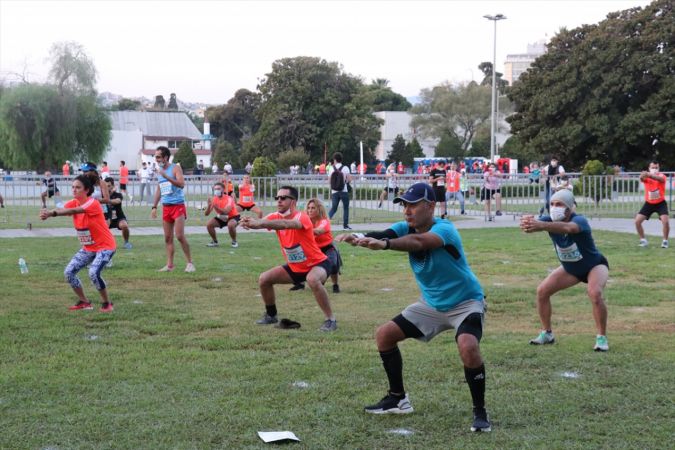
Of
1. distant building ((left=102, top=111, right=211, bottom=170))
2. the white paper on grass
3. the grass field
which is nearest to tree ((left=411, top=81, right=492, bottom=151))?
distant building ((left=102, top=111, right=211, bottom=170))

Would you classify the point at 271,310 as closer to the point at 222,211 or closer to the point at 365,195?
the point at 222,211

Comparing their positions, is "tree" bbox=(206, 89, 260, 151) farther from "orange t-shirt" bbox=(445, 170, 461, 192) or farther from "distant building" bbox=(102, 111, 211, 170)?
"orange t-shirt" bbox=(445, 170, 461, 192)

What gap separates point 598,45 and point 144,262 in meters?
36.8

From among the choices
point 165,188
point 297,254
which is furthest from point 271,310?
point 165,188

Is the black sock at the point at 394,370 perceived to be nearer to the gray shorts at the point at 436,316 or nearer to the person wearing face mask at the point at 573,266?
the gray shorts at the point at 436,316

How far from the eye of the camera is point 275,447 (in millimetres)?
5570

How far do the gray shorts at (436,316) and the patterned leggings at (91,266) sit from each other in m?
5.14

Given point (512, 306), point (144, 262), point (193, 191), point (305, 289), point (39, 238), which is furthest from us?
point (193, 191)

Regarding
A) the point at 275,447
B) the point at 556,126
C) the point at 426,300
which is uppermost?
the point at 556,126

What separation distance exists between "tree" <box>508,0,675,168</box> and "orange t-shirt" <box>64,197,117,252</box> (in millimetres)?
38256

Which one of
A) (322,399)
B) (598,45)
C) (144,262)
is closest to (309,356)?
(322,399)

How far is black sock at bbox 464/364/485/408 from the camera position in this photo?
600cm

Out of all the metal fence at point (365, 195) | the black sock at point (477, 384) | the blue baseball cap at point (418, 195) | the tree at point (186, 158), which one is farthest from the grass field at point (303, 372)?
the tree at point (186, 158)

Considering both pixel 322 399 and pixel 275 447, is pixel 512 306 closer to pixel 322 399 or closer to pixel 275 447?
pixel 322 399
